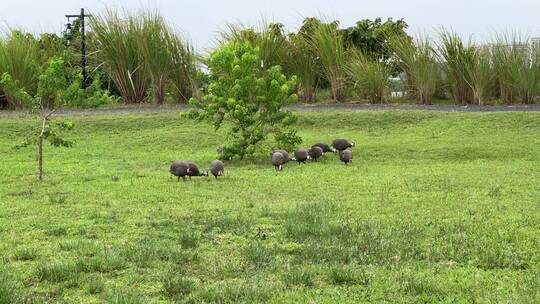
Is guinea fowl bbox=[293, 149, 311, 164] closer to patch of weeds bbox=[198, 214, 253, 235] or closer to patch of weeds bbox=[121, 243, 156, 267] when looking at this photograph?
patch of weeds bbox=[198, 214, 253, 235]

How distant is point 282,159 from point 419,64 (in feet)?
28.5

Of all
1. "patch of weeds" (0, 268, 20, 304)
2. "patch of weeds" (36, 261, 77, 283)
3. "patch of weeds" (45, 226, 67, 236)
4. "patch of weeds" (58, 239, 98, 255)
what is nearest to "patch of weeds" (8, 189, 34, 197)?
"patch of weeds" (45, 226, 67, 236)

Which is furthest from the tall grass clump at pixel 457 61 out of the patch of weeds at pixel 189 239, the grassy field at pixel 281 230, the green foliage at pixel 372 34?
the patch of weeds at pixel 189 239

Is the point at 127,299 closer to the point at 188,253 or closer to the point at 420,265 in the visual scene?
the point at 188,253

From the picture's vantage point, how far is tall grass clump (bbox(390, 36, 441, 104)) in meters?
18.4

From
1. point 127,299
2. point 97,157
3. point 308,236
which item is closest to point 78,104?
point 97,157

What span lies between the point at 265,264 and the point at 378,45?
738 inches

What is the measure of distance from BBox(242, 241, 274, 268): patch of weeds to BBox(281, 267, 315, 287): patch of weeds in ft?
1.29

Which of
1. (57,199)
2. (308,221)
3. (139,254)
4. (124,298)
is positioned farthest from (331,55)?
(124,298)

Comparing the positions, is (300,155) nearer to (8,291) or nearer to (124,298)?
(124,298)

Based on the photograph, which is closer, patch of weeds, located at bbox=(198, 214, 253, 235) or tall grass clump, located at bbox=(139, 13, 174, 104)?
patch of weeds, located at bbox=(198, 214, 253, 235)

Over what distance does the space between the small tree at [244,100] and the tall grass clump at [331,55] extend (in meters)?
6.61

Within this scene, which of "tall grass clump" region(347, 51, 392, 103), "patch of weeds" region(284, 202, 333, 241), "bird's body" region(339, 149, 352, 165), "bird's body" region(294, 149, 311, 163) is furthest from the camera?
"tall grass clump" region(347, 51, 392, 103)

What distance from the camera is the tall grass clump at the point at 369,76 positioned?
18.9m
